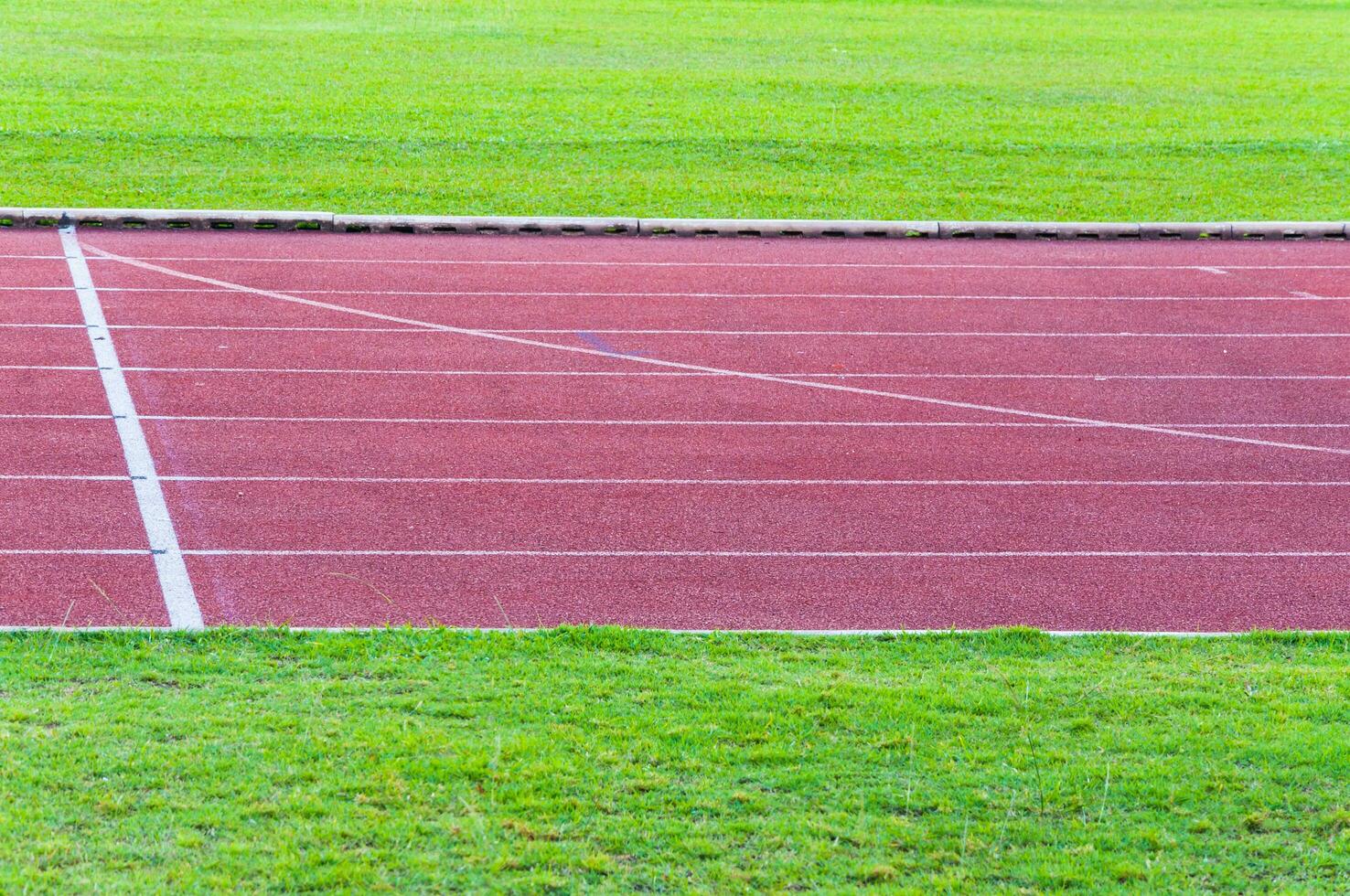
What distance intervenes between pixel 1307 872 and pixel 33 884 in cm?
365

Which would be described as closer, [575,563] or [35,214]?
[575,563]

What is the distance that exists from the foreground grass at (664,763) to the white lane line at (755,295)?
6730 mm

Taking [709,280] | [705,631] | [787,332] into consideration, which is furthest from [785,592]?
[709,280]

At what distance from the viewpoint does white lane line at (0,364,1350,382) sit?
11.0 meters

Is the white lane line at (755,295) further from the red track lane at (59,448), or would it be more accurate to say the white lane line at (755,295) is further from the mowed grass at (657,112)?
the red track lane at (59,448)

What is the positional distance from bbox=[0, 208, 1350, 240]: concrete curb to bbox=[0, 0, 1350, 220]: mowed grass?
2.38 feet

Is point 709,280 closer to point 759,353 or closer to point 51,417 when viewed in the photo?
point 759,353

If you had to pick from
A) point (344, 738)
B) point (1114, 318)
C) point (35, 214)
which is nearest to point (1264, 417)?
point (1114, 318)

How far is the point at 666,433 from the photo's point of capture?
10.1 meters

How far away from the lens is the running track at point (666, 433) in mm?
7723

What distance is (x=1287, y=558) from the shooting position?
8.33 metres

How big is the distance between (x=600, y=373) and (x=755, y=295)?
2581 mm

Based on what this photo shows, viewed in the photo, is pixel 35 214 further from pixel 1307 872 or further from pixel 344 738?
pixel 1307 872

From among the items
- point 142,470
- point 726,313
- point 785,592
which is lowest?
point 785,592
